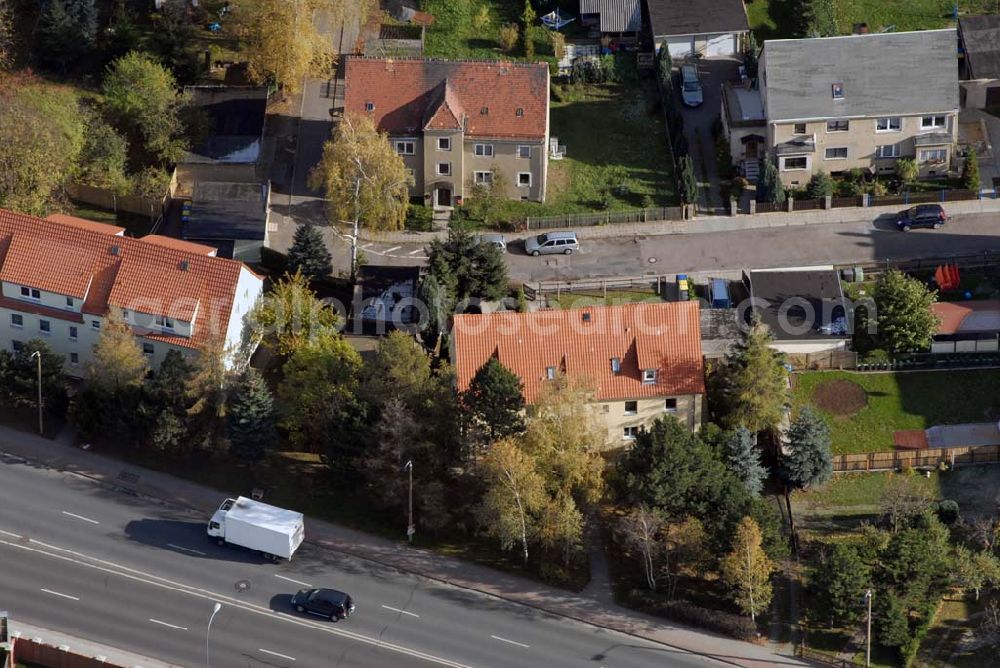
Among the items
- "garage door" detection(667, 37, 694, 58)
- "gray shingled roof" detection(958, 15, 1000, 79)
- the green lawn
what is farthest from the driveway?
the green lawn

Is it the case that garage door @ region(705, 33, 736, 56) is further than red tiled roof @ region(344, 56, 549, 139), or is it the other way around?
garage door @ region(705, 33, 736, 56)

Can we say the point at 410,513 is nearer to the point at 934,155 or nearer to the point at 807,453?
the point at 807,453

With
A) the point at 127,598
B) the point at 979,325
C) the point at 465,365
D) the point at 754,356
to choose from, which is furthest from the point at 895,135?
the point at 127,598

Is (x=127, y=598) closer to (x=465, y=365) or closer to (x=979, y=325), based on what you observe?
(x=465, y=365)

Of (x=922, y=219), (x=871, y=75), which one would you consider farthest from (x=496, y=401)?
(x=871, y=75)

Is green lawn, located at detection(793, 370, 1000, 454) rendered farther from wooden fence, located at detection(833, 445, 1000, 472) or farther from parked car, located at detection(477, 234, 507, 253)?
parked car, located at detection(477, 234, 507, 253)

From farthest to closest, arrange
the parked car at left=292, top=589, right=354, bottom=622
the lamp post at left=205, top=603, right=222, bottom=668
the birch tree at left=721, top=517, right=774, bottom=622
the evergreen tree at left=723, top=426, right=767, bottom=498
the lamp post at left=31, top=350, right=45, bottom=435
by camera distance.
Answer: the lamp post at left=31, top=350, right=45, bottom=435
the evergreen tree at left=723, top=426, right=767, bottom=498
the parked car at left=292, top=589, right=354, bottom=622
the birch tree at left=721, top=517, right=774, bottom=622
the lamp post at left=205, top=603, right=222, bottom=668

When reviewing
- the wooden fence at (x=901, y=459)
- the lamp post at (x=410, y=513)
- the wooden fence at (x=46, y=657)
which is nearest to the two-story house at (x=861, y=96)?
the wooden fence at (x=901, y=459)

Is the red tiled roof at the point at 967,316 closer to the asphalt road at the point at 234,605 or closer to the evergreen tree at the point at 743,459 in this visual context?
the evergreen tree at the point at 743,459
